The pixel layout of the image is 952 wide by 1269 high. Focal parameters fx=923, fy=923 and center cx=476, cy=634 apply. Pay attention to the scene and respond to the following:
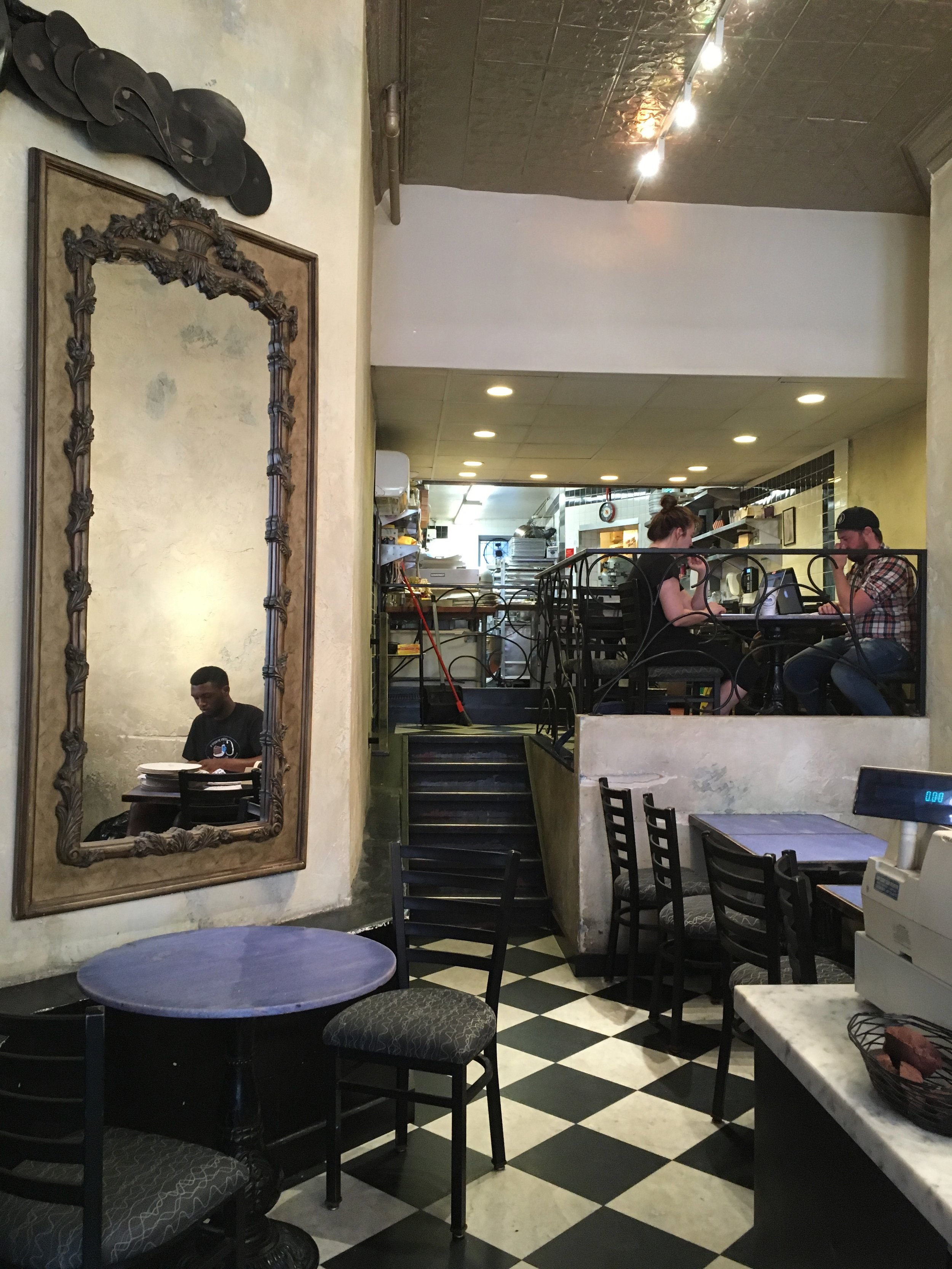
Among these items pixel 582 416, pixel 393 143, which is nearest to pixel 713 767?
pixel 582 416

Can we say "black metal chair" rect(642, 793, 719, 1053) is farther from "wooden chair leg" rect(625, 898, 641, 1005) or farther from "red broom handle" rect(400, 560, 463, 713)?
"red broom handle" rect(400, 560, 463, 713)

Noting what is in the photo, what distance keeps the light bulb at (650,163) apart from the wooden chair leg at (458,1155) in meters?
4.67

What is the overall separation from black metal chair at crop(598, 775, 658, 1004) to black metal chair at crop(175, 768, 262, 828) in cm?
178

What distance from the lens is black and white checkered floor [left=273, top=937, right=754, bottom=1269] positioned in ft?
7.65

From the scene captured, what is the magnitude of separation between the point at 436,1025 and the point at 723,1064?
3.82 feet

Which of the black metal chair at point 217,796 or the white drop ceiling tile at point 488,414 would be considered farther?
the white drop ceiling tile at point 488,414

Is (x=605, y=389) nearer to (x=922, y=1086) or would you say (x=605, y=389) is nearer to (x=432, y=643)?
(x=432, y=643)

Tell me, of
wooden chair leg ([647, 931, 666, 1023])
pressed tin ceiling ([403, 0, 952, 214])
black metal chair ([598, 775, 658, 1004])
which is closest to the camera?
wooden chair leg ([647, 931, 666, 1023])

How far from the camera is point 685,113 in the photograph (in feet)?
14.7

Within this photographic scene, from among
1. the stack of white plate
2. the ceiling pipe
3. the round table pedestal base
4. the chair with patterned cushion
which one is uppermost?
the ceiling pipe

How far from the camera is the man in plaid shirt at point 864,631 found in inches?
192

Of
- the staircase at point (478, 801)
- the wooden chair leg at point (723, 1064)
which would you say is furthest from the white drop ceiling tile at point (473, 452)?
the wooden chair leg at point (723, 1064)

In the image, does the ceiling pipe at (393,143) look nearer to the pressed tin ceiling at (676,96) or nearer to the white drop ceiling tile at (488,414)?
the pressed tin ceiling at (676,96)

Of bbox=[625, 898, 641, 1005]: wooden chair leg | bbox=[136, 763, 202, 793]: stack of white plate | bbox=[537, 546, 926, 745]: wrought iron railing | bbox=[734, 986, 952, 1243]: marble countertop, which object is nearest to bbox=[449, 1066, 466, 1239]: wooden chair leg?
bbox=[734, 986, 952, 1243]: marble countertop
